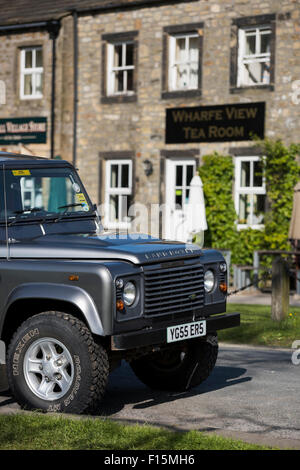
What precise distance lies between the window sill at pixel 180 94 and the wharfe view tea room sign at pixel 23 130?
389cm

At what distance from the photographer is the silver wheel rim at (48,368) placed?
22.5ft

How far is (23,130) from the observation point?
2555cm

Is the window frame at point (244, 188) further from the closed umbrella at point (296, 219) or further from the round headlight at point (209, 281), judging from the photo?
the round headlight at point (209, 281)

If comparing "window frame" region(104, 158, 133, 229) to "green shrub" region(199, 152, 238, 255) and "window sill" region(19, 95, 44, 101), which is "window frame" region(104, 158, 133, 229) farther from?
"window sill" region(19, 95, 44, 101)

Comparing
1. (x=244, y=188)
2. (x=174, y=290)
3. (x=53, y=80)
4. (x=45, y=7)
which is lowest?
(x=174, y=290)

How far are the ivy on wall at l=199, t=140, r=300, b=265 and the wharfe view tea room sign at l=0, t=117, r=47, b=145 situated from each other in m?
5.35

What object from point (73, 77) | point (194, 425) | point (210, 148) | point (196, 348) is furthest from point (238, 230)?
point (194, 425)

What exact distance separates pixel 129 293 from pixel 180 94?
16.5 meters

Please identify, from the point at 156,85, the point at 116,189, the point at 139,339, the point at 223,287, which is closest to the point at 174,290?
the point at 139,339

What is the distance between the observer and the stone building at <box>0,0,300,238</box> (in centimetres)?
2164

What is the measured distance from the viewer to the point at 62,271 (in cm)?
682

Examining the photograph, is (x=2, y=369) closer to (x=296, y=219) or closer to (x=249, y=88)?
(x=296, y=219)

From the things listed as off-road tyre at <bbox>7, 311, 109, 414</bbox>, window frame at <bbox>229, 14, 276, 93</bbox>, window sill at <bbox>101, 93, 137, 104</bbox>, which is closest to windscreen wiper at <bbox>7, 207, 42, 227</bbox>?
off-road tyre at <bbox>7, 311, 109, 414</bbox>

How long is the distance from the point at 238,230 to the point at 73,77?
A: 658cm
